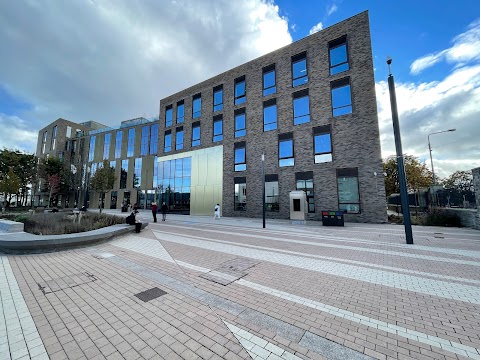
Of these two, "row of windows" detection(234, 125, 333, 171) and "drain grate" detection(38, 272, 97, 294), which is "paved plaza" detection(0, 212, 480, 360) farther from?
"row of windows" detection(234, 125, 333, 171)

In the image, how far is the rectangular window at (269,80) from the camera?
21.1 meters

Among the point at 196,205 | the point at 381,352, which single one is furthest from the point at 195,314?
the point at 196,205

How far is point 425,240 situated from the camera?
9.20 meters

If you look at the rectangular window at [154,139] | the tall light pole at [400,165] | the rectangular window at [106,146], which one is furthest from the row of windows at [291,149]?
the rectangular window at [106,146]

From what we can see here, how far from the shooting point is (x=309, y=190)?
709 inches

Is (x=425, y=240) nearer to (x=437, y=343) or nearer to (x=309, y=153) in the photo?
(x=437, y=343)

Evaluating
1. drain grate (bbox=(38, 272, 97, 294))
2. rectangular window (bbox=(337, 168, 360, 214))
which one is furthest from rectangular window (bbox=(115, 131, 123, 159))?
drain grate (bbox=(38, 272, 97, 294))

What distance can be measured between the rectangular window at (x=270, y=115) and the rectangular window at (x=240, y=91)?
3.06 m

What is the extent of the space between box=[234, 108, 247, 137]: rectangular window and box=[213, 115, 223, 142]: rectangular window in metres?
2.12

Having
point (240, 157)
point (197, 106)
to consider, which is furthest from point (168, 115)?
point (240, 157)

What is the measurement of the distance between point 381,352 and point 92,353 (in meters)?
3.49

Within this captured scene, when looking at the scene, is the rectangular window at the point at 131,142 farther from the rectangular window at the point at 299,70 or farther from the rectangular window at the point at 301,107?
the rectangular window at the point at 299,70

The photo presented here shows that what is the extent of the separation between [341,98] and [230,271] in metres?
17.9

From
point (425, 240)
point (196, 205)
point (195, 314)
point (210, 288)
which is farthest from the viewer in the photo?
point (196, 205)
